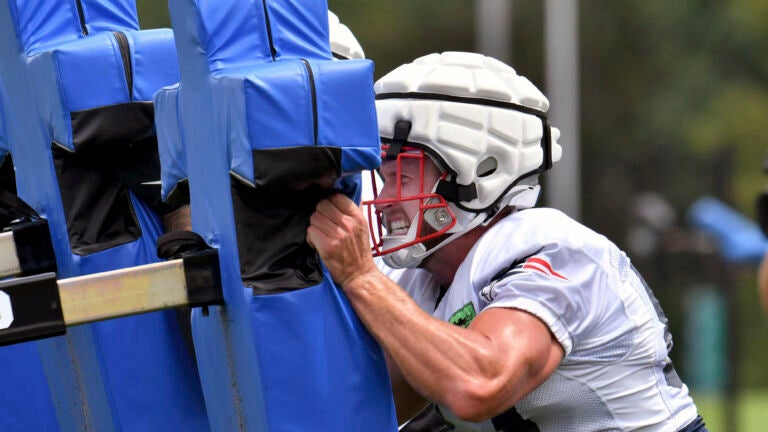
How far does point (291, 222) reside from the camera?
279 cm

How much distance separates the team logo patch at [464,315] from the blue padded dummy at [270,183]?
0.53m

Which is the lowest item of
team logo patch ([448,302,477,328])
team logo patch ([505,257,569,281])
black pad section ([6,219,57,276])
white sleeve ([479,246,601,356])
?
team logo patch ([448,302,477,328])

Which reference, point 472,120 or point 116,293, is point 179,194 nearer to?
point 116,293

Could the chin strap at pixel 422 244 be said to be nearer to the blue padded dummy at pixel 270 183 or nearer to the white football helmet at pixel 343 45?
the blue padded dummy at pixel 270 183

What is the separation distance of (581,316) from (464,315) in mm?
315

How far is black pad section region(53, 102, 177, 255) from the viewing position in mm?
3059

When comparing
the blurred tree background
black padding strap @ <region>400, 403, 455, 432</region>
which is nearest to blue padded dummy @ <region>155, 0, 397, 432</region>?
black padding strap @ <region>400, 403, 455, 432</region>

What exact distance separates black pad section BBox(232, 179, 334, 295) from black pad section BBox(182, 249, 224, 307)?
2.2 inches

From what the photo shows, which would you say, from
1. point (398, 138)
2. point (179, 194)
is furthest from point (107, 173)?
point (398, 138)

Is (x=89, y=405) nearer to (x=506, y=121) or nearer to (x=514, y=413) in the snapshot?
(x=514, y=413)

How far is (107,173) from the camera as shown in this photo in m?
3.15

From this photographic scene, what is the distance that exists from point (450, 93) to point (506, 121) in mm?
153

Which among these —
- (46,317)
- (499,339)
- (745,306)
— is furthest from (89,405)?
(745,306)

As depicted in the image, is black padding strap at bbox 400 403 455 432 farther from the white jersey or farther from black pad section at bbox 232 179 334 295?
black pad section at bbox 232 179 334 295
